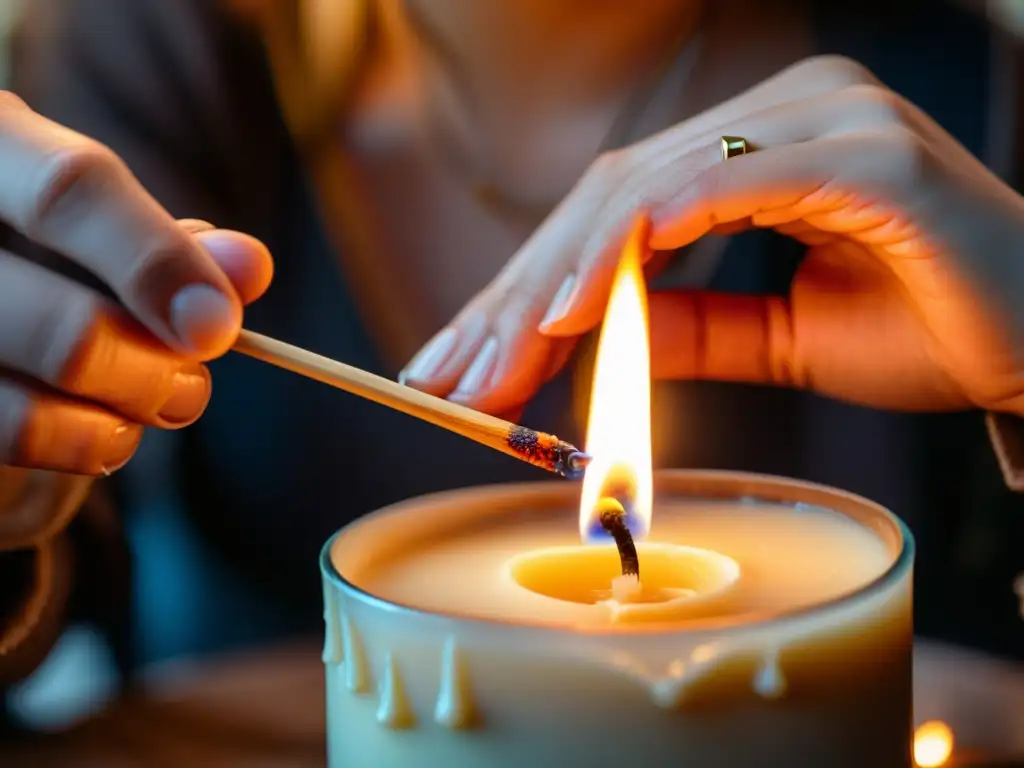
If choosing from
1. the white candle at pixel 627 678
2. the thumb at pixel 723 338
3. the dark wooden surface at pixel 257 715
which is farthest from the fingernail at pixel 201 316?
the thumb at pixel 723 338

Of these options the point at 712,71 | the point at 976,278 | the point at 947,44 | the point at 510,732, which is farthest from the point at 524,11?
the point at 510,732

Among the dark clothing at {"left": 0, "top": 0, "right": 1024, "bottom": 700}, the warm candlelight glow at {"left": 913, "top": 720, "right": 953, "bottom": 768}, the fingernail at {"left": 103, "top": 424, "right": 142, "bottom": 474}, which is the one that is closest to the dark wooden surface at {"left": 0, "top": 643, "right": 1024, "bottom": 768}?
the warm candlelight glow at {"left": 913, "top": 720, "right": 953, "bottom": 768}

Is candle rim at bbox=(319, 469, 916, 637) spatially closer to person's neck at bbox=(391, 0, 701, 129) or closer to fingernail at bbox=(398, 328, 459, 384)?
fingernail at bbox=(398, 328, 459, 384)

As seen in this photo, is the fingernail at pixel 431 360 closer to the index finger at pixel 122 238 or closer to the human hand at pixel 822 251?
the human hand at pixel 822 251

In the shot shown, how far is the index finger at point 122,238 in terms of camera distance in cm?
40

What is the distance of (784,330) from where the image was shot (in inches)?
26.5

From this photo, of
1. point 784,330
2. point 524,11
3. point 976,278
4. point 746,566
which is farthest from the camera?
point 524,11

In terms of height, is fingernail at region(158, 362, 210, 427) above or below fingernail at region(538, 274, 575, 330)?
below

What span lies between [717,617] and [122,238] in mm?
278

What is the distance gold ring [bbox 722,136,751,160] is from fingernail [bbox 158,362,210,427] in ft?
0.94

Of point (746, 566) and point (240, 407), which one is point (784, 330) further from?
point (240, 407)

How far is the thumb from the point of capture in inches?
26.0

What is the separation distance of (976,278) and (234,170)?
2.52 ft

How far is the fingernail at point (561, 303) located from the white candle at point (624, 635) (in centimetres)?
9
